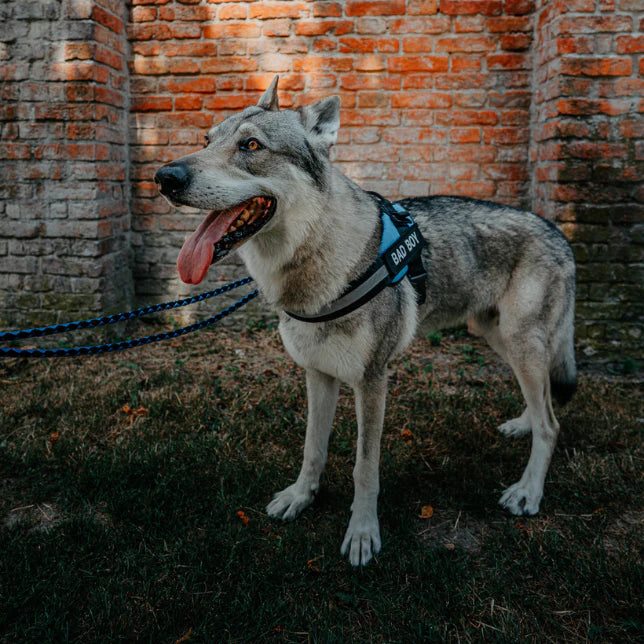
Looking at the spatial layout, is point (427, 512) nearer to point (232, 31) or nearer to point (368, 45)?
point (368, 45)

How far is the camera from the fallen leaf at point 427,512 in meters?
2.61

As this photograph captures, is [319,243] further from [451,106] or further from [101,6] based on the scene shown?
[101,6]

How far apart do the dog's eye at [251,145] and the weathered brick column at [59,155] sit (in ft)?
9.13

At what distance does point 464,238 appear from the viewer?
2805 millimetres

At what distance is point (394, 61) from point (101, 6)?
2525 millimetres

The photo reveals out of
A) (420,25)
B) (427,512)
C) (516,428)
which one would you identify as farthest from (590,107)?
(427,512)

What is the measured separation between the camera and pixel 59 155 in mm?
4434

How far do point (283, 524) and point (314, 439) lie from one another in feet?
1.42

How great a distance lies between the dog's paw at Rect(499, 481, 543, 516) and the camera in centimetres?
264

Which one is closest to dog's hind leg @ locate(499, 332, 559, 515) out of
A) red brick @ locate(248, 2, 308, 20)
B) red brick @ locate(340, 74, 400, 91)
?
red brick @ locate(340, 74, 400, 91)

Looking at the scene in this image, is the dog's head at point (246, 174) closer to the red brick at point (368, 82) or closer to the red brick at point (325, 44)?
the red brick at point (368, 82)

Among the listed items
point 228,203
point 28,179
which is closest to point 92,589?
point 228,203

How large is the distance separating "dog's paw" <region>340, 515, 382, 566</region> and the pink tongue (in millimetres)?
1323

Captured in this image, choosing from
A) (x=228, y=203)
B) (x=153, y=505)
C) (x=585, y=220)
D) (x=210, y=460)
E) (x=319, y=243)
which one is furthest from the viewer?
(x=585, y=220)
